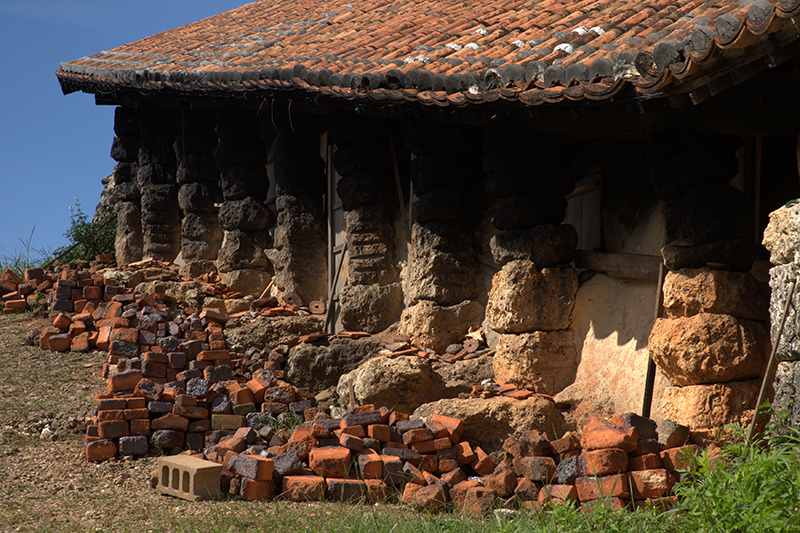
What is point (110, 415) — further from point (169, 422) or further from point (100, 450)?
point (169, 422)

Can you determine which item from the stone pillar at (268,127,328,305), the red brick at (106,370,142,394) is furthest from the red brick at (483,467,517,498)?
the stone pillar at (268,127,328,305)

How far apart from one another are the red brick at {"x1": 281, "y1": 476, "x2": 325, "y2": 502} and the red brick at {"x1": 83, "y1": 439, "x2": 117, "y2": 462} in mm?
1809

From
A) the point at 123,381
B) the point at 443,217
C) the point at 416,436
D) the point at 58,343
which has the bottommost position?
the point at 416,436

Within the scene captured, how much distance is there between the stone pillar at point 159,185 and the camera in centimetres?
1086

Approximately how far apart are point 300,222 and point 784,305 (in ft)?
20.4

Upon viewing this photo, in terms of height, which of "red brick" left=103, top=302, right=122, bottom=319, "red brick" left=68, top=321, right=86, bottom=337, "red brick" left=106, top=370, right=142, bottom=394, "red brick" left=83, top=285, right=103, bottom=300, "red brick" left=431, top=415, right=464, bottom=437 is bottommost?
"red brick" left=431, top=415, right=464, bottom=437

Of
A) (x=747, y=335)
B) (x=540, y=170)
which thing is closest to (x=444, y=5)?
(x=540, y=170)

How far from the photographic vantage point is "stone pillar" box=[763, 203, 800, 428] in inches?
152

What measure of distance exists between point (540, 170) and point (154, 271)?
6.04m

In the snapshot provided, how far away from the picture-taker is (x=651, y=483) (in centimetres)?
436

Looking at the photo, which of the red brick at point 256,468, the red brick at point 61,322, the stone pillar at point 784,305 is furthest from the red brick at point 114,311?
the stone pillar at point 784,305

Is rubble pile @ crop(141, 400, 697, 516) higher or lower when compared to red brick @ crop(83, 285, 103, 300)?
lower

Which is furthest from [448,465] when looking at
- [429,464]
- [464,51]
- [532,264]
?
[464,51]

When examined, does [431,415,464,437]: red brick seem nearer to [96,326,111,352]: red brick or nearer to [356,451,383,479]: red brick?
[356,451,383,479]: red brick
